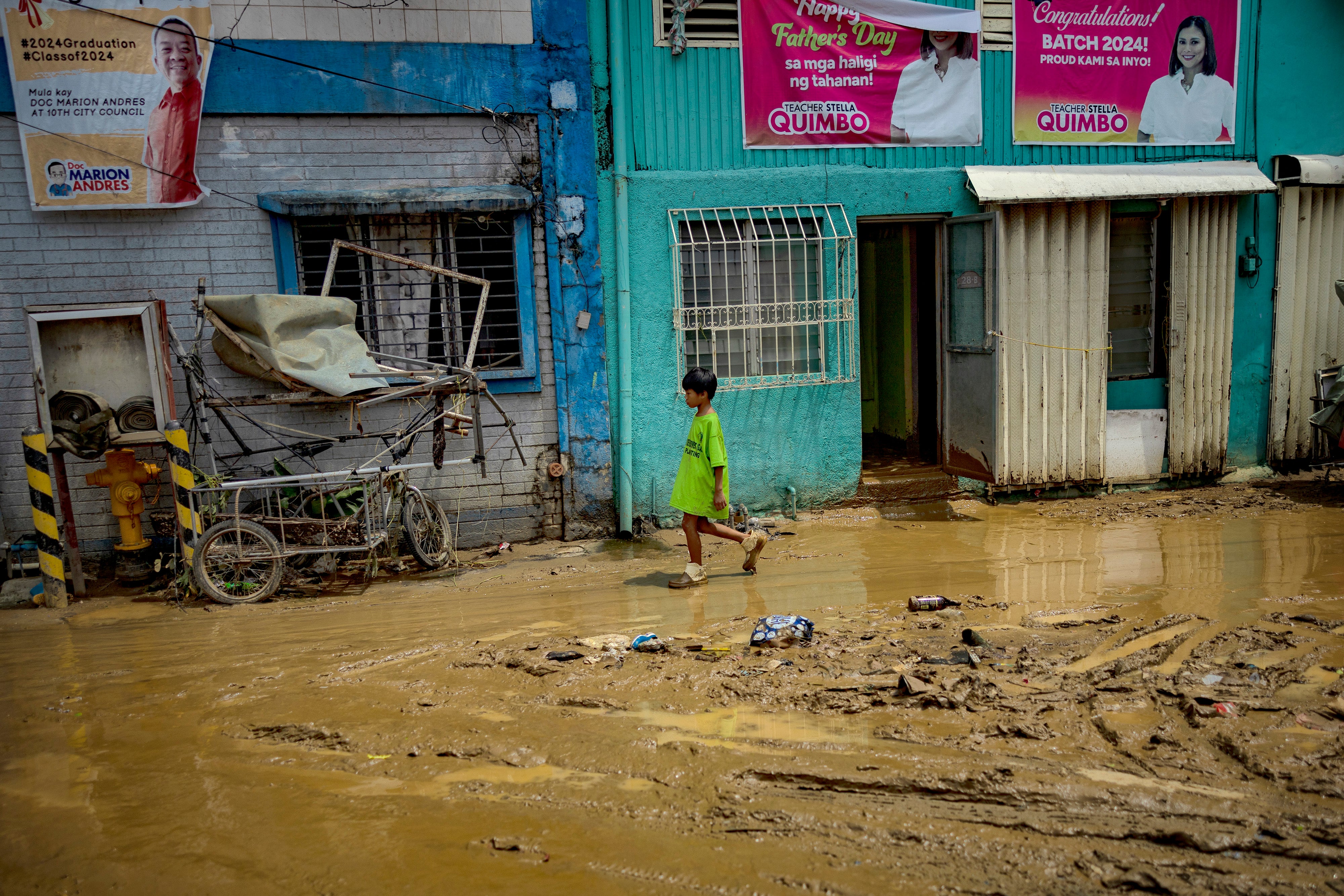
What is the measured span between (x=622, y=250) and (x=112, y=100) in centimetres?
409

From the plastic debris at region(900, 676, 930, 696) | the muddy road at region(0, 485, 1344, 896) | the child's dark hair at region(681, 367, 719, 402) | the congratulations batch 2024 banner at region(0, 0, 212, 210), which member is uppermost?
the congratulations batch 2024 banner at region(0, 0, 212, 210)

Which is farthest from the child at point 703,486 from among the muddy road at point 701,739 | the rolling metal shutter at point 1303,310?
the rolling metal shutter at point 1303,310

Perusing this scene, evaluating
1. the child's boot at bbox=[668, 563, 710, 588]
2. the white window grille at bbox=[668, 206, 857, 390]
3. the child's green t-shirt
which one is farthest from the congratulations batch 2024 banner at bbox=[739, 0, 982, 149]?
the child's boot at bbox=[668, 563, 710, 588]

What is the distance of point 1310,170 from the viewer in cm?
916

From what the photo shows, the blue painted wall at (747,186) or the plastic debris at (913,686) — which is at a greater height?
the blue painted wall at (747,186)

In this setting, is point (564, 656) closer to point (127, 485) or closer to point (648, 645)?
point (648, 645)

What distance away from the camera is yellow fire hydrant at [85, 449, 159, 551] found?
7109mm

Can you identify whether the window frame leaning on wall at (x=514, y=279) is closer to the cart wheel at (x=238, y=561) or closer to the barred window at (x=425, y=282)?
the barred window at (x=425, y=282)

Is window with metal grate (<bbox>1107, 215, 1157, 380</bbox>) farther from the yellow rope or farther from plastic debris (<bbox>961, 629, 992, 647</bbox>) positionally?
plastic debris (<bbox>961, 629, 992, 647</bbox>)

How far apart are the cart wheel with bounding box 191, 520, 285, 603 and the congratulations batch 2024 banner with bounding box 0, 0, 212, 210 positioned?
106 inches

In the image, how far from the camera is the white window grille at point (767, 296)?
852 cm

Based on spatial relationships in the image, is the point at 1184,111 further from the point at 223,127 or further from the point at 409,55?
the point at 223,127

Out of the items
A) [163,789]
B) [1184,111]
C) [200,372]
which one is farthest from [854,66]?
[163,789]

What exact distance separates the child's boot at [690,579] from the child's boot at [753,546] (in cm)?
35
